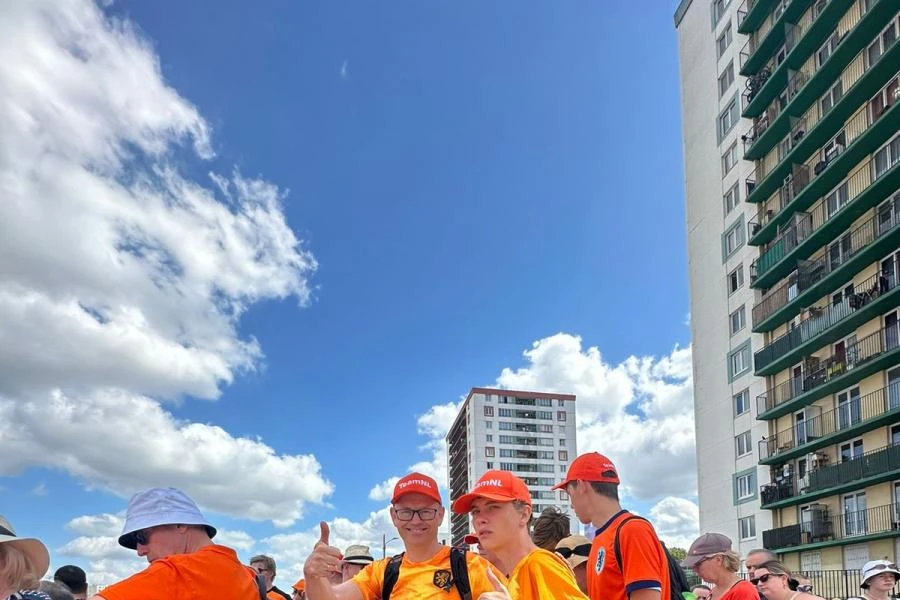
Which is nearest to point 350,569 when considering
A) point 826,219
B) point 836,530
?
point 836,530

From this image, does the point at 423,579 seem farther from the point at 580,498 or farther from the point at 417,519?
the point at 580,498

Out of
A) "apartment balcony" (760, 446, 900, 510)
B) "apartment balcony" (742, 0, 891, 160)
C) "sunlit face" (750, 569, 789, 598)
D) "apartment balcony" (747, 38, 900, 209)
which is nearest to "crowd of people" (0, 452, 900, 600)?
"sunlit face" (750, 569, 789, 598)

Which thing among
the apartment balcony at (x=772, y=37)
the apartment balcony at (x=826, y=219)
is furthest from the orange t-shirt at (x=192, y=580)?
the apartment balcony at (x=772, y=37)

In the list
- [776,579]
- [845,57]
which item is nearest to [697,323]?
[845,57]

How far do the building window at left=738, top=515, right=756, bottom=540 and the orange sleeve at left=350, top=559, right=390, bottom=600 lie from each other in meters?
33.6

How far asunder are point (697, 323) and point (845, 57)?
16.2 metres

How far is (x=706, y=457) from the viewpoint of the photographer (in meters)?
39.0

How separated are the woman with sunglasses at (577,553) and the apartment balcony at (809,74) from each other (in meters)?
26.8

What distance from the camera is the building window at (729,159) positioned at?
38.0 metres

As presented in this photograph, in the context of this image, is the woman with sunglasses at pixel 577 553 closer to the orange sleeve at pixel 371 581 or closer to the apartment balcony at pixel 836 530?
the orange sleeve at pixel 371 581

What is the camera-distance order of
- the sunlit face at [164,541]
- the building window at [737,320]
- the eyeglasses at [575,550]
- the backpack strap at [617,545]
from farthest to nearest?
the building window at [737,320] → the eyeglasses at [575,550] → the backpack strap at [617,545] → the sunlit face at [164,541]

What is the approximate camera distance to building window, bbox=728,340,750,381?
36000 millimetres

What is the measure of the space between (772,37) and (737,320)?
12857mm

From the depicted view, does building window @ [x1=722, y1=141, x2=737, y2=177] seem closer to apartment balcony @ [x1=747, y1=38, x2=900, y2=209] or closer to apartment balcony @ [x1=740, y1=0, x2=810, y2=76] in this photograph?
apartment balcony @ [x1=747, y1=38, x2=900, y2=209]
